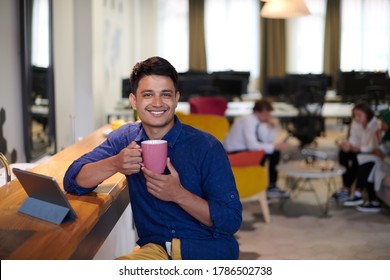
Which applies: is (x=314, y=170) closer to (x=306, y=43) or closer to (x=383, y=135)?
(x=383, y=135)

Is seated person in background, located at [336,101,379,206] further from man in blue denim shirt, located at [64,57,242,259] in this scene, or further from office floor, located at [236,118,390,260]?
man in blue denim shirt, located at [64,57,242,259]

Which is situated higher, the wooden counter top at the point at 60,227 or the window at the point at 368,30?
the window at the point at 368,30

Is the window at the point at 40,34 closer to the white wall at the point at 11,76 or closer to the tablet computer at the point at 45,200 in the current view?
the white wall at the point at 11,76

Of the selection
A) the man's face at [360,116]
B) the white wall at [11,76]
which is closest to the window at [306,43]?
the man's face at [360,116]

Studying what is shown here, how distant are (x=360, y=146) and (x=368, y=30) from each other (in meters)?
7.23

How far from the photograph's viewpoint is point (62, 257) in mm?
1515

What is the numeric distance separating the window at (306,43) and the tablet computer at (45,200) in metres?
10.9

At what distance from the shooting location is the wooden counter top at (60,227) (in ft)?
5.04

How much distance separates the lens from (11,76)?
3.10m

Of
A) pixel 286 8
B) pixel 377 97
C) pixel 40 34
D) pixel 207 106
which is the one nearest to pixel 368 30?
pixel 377 97

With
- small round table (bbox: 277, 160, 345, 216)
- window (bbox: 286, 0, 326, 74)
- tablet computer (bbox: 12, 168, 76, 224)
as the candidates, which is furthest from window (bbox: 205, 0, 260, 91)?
tablet computer (bbox: 12, 168, 76, 224)

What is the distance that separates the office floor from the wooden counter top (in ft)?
6.34

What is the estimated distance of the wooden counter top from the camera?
1.54m
